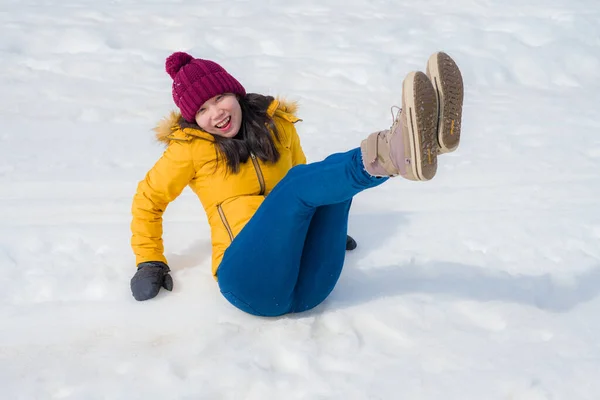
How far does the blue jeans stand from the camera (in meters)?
2.11

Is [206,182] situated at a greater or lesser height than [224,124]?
lesser

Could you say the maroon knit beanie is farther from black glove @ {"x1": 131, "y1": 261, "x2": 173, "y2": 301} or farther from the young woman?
black glove @ {"x1": 131, "y1": 261, "x2": 173, "y2": 301}

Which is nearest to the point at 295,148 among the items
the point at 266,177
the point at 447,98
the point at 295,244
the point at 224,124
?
the point at 266,177

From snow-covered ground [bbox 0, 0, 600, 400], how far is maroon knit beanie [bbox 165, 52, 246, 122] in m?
0.78

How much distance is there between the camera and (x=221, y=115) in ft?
8.46

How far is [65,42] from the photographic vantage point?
5.79 metres

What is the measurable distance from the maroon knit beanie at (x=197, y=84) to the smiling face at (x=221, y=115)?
3 centimetres

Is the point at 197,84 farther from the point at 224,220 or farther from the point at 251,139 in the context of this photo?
the point at 224,220

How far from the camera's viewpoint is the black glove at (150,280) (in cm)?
268

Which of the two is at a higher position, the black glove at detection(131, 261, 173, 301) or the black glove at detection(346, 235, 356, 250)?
the black glove at detection(131, 261, 173, 301)

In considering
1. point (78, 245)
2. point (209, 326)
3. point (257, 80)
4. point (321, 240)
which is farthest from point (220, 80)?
point (257, 80)

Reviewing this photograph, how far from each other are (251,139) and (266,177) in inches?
6.7

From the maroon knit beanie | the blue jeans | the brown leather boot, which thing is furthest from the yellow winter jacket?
the brown leather boot

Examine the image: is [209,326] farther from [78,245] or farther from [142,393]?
[78,245]
